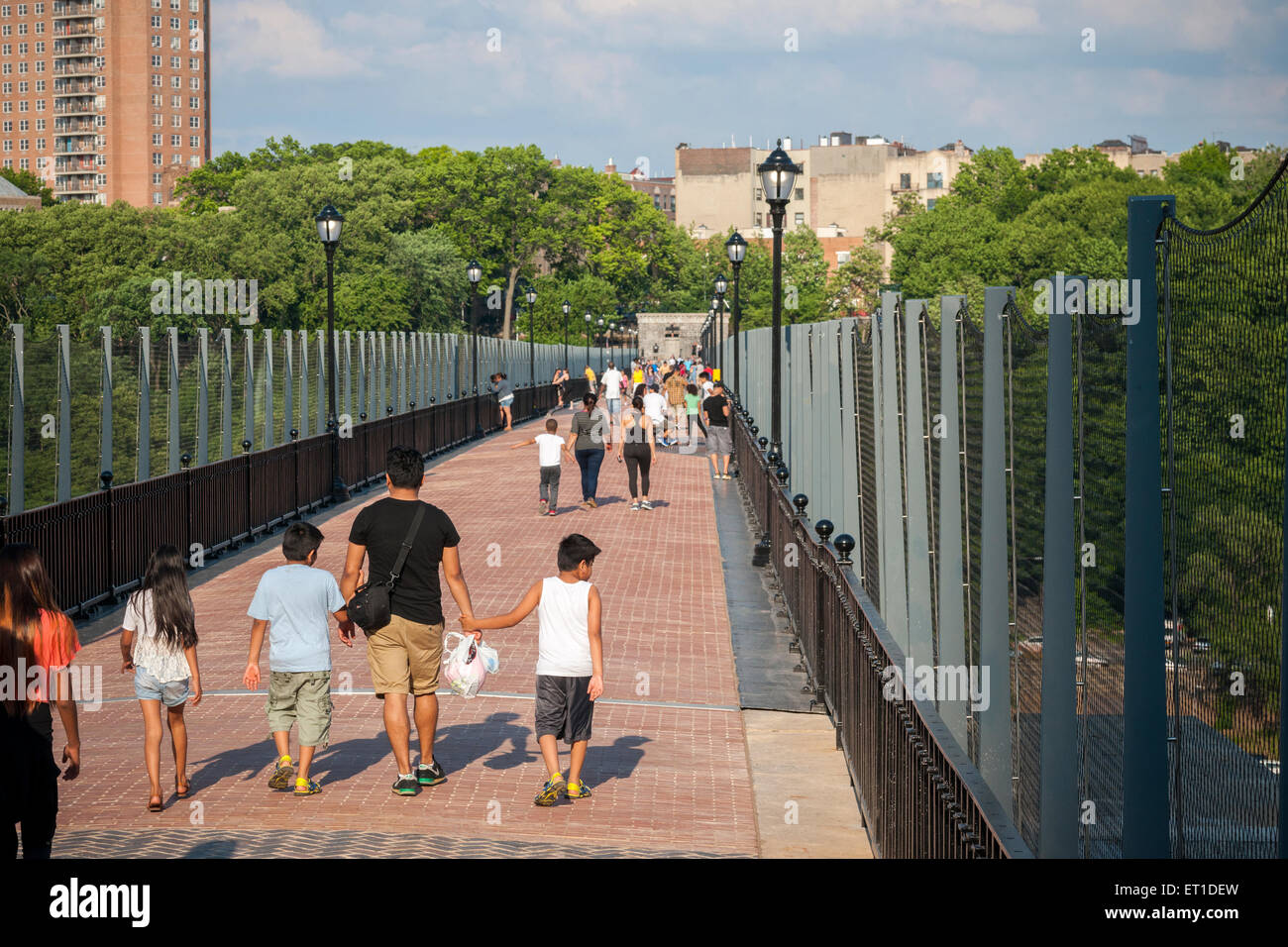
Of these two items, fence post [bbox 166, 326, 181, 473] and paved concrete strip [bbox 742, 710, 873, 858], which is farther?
fence post [bbox 166, 326, 181, 473]

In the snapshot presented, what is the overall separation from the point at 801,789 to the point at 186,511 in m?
10.3

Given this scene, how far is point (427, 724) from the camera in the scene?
8430mm

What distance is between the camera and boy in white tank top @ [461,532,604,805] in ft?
26.3

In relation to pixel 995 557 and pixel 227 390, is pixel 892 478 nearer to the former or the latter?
pixel 995 557

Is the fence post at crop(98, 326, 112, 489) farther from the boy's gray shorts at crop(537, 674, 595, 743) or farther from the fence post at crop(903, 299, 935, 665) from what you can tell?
the fence post at crop(903, 299, 935, 665)

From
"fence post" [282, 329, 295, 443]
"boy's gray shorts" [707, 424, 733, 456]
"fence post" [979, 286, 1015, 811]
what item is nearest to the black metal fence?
"fence post" [282, 329, 295, 443]

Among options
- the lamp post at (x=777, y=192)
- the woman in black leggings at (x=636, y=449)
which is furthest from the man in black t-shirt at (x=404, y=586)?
the woman in black leggings at (x=636, y=449)

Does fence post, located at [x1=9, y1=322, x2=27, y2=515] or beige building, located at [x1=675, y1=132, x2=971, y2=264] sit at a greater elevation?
beige building, located at [x1=675, y1=132, x2=971, y2=264]

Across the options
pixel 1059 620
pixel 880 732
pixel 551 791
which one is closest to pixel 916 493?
pixel 880 732

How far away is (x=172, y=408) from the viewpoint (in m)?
18.7

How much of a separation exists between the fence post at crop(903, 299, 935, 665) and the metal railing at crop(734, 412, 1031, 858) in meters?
0.47

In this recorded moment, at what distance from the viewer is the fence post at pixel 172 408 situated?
1859cm

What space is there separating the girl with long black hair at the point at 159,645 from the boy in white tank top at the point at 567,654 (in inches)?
59.1
